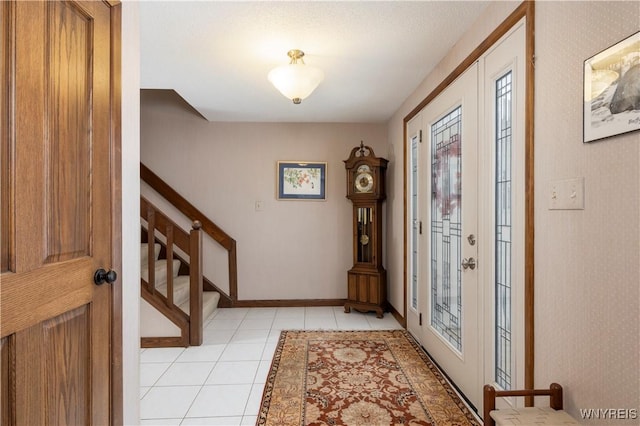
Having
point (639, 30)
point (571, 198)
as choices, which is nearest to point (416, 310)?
point (571, 198)

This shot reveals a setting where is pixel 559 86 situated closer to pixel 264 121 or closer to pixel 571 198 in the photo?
pixel 571 198

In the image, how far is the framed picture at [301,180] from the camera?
410 centimetres

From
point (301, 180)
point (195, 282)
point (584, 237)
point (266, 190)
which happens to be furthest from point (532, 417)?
point (266, 190)

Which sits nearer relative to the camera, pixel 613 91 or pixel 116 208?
pixel 613 91

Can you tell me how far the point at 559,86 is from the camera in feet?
4.21

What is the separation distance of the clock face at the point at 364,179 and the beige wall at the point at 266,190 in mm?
378

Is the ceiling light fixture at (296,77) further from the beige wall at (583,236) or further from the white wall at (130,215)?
the beige wall at (583,236)

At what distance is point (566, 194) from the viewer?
125 cm

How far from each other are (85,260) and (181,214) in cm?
301

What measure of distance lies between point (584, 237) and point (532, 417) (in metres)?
0.65

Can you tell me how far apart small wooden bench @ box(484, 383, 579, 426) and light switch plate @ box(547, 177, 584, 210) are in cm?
67

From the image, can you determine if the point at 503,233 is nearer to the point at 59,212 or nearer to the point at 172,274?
the point at 59,212

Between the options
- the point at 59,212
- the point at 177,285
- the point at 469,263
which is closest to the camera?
the point at 59,212

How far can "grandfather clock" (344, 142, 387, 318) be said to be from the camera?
3.66 meters
